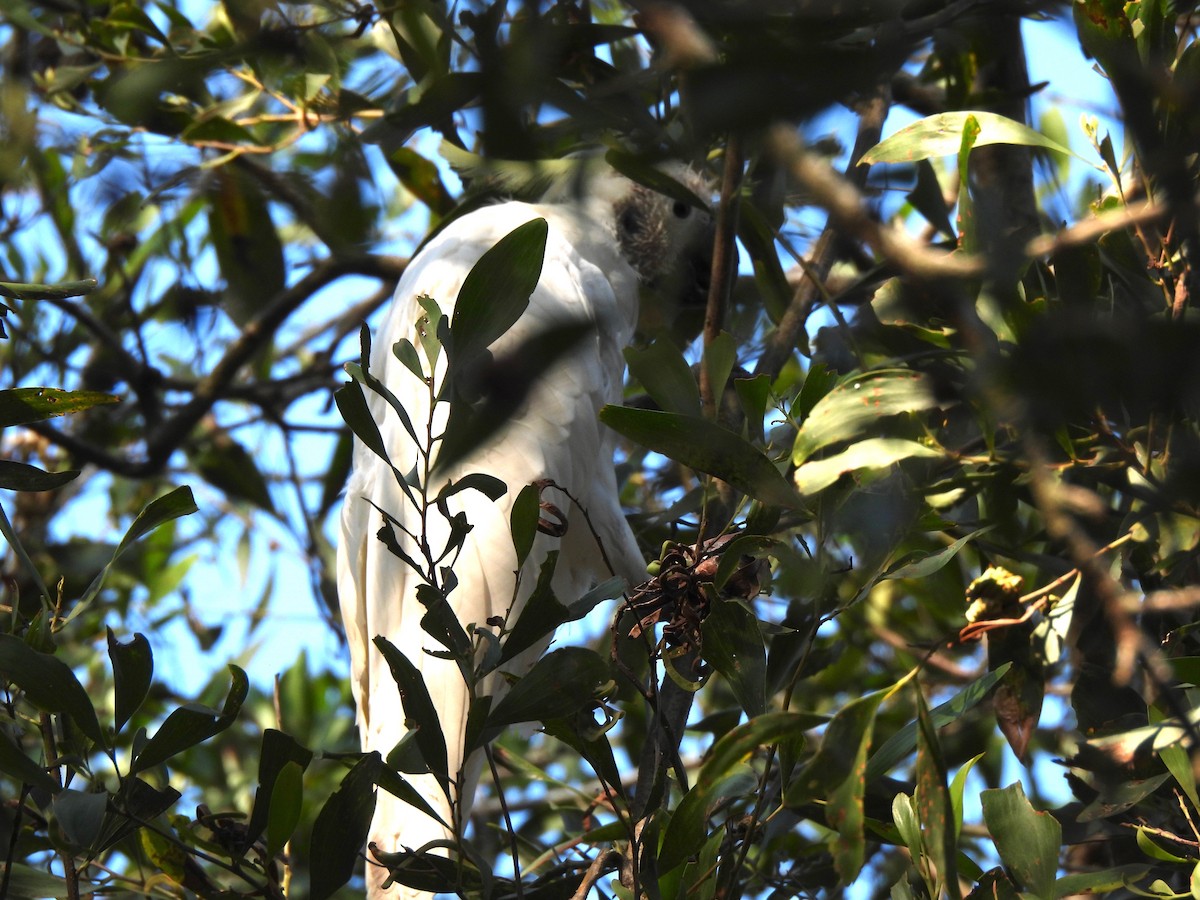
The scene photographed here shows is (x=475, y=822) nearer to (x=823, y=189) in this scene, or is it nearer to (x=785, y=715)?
(x=785, y=715)

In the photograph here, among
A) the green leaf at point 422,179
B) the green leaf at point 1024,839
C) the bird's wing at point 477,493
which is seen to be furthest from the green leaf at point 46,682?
the green leaf at point 422,179

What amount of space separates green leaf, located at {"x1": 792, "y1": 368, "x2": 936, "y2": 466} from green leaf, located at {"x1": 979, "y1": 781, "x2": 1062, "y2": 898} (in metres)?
0.38

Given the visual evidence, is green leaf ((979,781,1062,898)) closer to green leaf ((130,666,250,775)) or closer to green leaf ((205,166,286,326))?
green leaf ((130,666,250,775))

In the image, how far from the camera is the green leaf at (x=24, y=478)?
1.21m

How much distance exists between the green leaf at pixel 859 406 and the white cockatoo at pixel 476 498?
0.61 meters

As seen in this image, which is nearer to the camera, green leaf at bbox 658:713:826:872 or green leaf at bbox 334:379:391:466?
green leaf at bbox 658:713:826:872

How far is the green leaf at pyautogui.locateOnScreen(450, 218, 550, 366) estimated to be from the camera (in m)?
0.97

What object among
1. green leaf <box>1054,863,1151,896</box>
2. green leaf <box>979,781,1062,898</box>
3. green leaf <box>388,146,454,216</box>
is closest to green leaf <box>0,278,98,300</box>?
green leaf <box>979,781,1062,898</box>

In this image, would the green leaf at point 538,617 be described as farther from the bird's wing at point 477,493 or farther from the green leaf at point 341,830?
the bird's wing at point 477,493

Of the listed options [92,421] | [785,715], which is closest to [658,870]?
[785,715]

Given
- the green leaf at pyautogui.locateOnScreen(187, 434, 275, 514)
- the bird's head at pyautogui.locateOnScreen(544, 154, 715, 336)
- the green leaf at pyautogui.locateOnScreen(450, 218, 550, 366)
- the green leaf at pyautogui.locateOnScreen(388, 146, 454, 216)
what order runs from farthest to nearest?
the green leaf at pyautogui.locateOnScreen(187, 434, 275, 514)
the bird's head at pyautogui.locateOnScreen(544, 154, 715, 336)
the green leaf at pyautogui.locateOnScreen(388, 146, 454, 216)
the green leaf at pyautogui.locateOnScreen(450, 218, 550, 366)

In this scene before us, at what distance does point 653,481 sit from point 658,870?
4.95 ft

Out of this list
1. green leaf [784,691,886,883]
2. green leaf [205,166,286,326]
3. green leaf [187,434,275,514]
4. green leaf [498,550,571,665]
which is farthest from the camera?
green leaf [187,434,275,514]

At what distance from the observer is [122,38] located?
2539 mm
